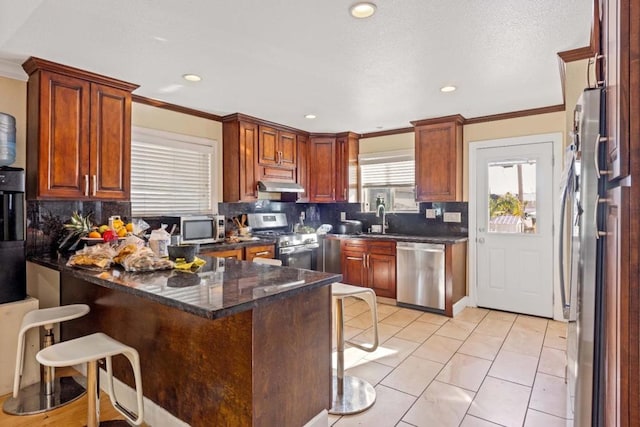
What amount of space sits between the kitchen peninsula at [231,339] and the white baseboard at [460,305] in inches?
105

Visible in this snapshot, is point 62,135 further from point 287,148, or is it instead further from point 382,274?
point 382,274

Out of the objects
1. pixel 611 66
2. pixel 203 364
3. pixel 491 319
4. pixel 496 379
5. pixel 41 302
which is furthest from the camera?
pixel 491 319

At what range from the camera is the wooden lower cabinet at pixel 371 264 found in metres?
4.60

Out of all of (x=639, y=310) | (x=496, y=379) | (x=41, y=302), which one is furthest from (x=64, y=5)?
(x=496, y=379)

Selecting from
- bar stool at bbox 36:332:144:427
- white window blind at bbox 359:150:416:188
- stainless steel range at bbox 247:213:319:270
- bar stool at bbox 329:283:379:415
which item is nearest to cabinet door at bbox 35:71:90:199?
bar stool at bbox 36:332:144:427

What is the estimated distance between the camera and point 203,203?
14.0ft

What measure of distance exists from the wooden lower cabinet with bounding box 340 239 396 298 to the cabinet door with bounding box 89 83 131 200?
9.05 feet

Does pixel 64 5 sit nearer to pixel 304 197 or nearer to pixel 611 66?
pixel 611 66

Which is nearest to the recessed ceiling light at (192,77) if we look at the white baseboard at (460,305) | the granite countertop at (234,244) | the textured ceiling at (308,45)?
the textured ceiling at (308,45)

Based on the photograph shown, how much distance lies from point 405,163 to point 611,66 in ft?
13.6

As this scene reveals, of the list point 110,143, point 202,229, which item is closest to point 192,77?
point 110,143

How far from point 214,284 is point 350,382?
146 cm

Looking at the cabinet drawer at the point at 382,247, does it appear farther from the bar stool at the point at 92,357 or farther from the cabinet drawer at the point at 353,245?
the bar stool at the point at 92,357

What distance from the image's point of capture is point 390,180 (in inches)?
205
